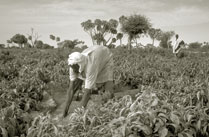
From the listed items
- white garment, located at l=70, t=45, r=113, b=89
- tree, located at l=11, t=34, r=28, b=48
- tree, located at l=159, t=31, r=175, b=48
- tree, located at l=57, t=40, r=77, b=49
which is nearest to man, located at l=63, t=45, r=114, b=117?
white garment, located at l=70, t=45, r=113, b=89

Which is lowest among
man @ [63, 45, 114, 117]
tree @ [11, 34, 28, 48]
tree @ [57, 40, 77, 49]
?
man @ [63, 45, 114, 117]

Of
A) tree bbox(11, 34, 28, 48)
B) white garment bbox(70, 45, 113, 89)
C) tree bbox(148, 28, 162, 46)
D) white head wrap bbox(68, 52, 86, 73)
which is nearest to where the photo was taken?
white head wrap bbox(68, 52, 86, 73)

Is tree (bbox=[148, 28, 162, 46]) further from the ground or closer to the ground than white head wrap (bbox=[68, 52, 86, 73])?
further from the ground

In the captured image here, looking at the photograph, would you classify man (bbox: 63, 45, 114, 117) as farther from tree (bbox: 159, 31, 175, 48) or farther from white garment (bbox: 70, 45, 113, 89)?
tree (bbox: 159, 31, 175, 48)

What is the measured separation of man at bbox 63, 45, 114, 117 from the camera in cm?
406

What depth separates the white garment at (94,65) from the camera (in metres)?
4.14

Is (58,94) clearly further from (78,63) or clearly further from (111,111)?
(111,111)

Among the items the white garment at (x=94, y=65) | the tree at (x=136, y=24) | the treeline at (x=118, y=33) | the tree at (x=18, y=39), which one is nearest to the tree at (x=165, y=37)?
the treeline at (x=118, y=33)

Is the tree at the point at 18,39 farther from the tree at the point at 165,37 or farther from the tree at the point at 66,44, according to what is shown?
the tree at the point at 165,37

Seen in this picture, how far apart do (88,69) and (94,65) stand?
13cm

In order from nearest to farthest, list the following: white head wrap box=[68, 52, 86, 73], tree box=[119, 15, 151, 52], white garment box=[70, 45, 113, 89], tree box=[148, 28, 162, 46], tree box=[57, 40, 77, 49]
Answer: white head wrap box=[68, 52, 86, 73] → white garment box=[70, 45, 113, 89] → tree box=[57, 40, 77, 49] → tree box=[119, 15, 151, 52] → tree box=[148, 28, 162, 46]

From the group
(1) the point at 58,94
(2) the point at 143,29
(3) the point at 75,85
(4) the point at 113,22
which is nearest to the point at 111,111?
(3) the point at 75,85

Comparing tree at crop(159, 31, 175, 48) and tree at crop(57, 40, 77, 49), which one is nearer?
tree at crop(57, 40, 77, 49)

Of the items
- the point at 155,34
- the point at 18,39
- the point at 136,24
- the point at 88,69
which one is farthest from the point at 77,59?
the point at 155,34
